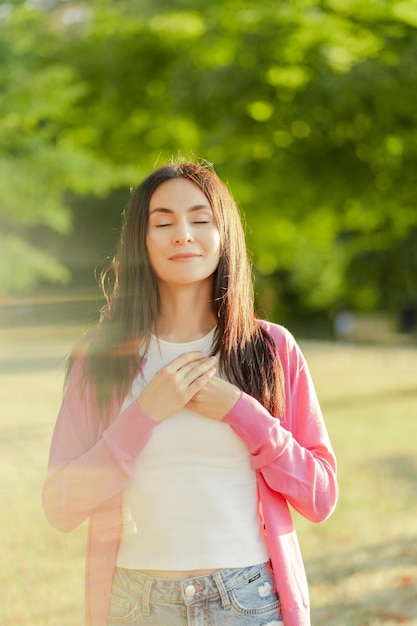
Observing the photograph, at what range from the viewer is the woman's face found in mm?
1819

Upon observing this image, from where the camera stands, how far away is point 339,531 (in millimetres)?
5562

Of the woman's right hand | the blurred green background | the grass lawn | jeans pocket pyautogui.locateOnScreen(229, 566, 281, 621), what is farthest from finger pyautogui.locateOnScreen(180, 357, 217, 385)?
the blurred green background

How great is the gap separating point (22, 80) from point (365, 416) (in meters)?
6.41

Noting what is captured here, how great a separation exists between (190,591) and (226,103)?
32.4 feet

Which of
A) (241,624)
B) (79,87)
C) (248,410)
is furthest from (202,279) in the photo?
(79,87)

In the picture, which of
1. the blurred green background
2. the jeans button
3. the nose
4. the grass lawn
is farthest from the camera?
the blurred green background

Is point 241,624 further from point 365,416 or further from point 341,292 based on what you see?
point 341,292

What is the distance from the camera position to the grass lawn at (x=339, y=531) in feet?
14.1

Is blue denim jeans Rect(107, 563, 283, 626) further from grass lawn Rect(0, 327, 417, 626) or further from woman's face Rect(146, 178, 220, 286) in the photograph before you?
grass lawn Rect(0, 327, 417, 626)

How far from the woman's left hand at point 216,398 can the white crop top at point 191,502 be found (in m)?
0.03

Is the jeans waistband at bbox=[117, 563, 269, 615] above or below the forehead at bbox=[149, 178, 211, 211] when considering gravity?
below

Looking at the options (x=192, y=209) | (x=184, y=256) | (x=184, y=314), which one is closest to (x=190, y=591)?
(x=184, y=314)

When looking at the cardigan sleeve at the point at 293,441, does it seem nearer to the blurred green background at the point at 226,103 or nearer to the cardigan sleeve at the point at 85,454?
the cardigan sleeve at the point at 85,454

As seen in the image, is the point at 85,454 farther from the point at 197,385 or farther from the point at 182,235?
the point at 182,235
